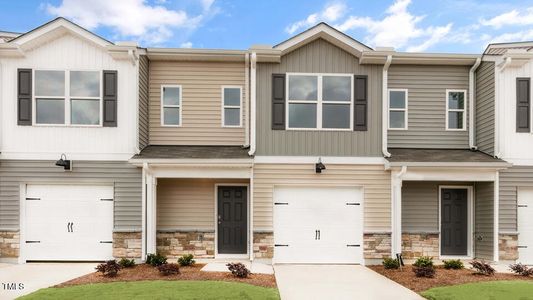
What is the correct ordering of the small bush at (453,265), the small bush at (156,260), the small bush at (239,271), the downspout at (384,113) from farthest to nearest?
the downspout at (384,113), the small bush at (453,265), the small bush at (156,260), the small bush at (239,271)

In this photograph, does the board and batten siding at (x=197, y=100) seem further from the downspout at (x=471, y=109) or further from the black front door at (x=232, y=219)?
the downspout at (x=471, y=109)

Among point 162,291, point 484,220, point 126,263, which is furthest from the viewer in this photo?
point 484,220

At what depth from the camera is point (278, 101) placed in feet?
35.8

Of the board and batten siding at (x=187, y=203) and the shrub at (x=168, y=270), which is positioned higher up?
the board and batten siding at (x=187, y=203)

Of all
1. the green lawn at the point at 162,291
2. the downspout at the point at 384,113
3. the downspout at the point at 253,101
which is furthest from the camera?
the downspout at the point at 384,113

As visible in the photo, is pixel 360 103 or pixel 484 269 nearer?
pixel 484 269

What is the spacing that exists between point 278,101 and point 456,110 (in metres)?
5.61

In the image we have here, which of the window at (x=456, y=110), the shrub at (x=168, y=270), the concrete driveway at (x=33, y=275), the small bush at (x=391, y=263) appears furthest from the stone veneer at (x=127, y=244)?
the window at (x=456, y=110)

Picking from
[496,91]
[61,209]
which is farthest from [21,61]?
[496,91]

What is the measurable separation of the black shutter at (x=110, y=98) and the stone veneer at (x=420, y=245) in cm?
876

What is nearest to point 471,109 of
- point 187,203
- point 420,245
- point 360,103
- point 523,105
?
point 523,105

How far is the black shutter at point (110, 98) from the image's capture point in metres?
10.6

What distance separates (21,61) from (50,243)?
16.2ft

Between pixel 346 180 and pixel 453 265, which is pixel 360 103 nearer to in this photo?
pixel 346 180
